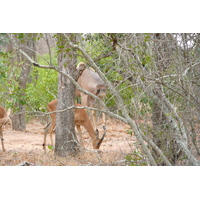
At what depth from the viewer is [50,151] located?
15.6ft

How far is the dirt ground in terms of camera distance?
4719mm

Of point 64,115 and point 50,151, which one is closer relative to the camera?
point 50,151

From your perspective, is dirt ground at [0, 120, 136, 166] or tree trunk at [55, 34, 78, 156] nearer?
dirt ground at [0, 120, 136, 166]

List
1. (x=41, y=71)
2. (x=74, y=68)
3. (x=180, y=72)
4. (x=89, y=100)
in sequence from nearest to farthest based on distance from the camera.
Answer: (x=180, y=72), (x=74, y=68), (x=89, y=100), (x=41, y=71)

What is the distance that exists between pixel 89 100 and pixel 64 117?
2.07 meters

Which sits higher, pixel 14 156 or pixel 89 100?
pixel 89 100

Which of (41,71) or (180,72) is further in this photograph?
(41,71)

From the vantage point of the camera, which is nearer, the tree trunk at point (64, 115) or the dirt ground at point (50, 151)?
the dirt ground at point (50, 151)

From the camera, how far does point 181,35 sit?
12.3 feet

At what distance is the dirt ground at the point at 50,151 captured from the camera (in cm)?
472

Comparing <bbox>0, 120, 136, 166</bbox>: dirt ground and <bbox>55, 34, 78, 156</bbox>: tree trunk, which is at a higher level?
<bbox>55, 34, 78, 156</bbox>: tree trunk

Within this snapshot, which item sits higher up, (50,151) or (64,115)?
(64,115)
